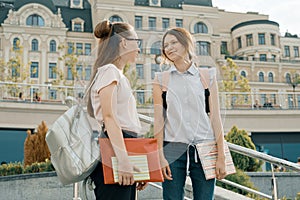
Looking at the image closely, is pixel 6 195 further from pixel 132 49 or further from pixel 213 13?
pixel 213 13

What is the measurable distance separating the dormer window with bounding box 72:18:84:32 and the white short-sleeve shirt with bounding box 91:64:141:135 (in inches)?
1299

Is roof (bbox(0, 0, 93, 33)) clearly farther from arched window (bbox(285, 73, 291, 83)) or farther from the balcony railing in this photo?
the balcony railing

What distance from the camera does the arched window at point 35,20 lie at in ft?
103

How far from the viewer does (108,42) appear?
206 cm

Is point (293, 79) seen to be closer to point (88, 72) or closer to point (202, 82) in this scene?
point (202, 82)

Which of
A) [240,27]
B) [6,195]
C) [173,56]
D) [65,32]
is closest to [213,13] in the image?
[240,27]

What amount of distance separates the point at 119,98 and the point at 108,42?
0.32m

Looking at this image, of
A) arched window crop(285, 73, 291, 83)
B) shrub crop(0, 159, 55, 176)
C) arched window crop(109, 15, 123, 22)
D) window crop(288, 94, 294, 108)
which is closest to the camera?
shrub crop(0, 159, 55, 176)

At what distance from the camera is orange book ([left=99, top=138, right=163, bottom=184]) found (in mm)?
1881

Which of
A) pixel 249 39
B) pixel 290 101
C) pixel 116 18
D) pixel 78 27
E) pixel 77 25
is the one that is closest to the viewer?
pixel 290 101

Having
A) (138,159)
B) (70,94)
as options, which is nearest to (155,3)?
(70,94)

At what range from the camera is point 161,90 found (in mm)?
2273

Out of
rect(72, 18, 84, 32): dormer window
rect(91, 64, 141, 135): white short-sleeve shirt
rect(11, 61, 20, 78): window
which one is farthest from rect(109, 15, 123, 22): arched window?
rect(91, 64, 141, 135): white short-sleeve shirt

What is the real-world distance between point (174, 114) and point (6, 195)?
18.1 feet
